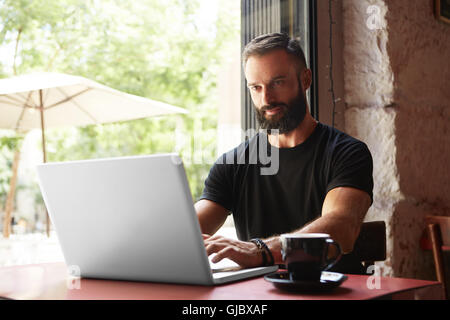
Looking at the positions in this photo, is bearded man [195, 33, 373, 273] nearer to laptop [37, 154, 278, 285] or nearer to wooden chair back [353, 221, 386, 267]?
wooden chair back [353, 221, 386, 267]

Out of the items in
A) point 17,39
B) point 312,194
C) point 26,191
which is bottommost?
point 26,191

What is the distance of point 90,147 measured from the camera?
27.0 ft

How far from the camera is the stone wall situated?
6.92 ft

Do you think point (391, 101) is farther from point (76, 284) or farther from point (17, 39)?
point (17, 39)

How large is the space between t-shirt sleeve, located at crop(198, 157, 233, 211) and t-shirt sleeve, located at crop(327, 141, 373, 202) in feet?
1.13

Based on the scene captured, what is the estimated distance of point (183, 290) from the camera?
2.73 ft

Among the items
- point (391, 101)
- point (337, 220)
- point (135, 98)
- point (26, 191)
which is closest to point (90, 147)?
point (26, 191)

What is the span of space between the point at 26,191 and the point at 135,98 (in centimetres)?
732

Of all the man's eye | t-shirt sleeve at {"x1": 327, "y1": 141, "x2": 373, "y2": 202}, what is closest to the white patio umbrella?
the man's eye

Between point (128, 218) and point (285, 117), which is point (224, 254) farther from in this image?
point (285, 117)

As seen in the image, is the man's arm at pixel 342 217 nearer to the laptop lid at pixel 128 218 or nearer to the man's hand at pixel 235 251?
the man's hand at pixel 235 251

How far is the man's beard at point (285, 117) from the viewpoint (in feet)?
5.59

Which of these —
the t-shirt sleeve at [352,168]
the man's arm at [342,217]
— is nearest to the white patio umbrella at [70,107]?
the t-shirt sleeve at [352,168]

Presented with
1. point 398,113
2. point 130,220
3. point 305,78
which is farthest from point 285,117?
point 130,220
